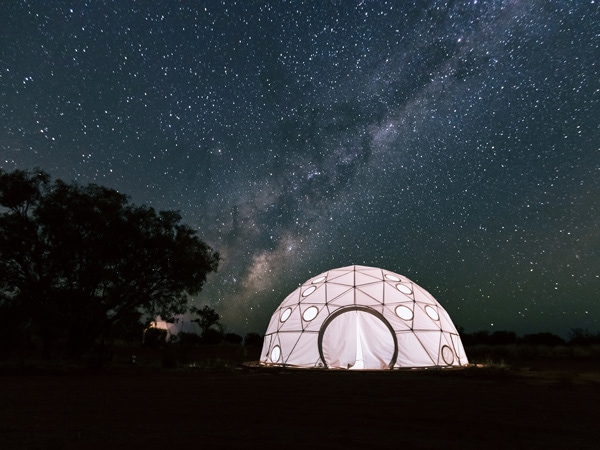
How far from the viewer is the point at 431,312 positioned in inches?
572

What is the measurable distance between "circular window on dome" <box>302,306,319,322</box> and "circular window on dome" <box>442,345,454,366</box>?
169 inches

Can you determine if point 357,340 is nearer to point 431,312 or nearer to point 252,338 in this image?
point 431,312

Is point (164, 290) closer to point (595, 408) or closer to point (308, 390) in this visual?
point (308, 390)

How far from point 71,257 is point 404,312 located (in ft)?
35.7

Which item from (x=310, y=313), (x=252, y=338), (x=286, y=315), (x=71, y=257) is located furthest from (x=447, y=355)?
(x=252, y=338)

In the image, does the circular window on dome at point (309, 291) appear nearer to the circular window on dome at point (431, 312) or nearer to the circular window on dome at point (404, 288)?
the circular window on dome at point (404, 288)

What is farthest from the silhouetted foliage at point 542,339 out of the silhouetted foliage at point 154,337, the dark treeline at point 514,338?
the silhouetted foliage at point 154,337

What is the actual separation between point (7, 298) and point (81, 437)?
11.9 meters

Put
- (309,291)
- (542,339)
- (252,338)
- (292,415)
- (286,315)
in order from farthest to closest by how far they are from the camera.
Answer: (252,338)
(542,339)
(309,291)
(286,315)
(292,415)

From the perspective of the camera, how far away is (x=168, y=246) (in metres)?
14.3

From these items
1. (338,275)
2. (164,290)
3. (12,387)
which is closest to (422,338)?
(338,275)

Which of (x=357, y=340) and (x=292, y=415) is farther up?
(x=357, y=340)

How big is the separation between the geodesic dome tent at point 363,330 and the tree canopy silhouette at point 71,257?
4.63 m

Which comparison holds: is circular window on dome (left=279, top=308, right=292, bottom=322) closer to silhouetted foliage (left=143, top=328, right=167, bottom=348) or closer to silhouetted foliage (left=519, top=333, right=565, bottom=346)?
silhouetted foliage (left=143, top=328, right=167, bottom=348)
